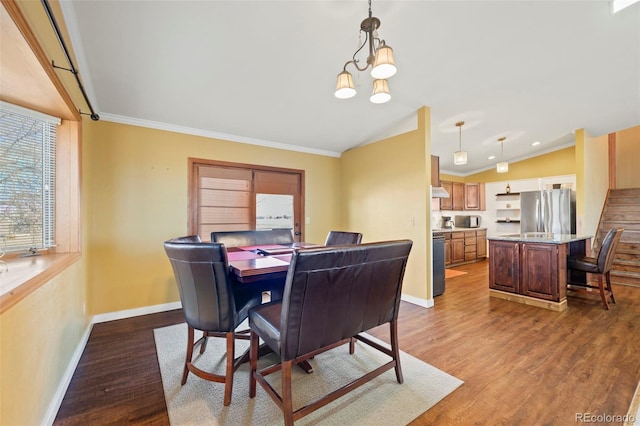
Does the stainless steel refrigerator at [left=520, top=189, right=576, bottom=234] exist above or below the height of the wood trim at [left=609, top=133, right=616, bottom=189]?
below

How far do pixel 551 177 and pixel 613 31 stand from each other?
4.57m

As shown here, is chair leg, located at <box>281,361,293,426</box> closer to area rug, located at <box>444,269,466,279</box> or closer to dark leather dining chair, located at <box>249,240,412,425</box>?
dark leather dining chair, located at <box>249,240,412,425</box>

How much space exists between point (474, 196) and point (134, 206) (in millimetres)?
7580

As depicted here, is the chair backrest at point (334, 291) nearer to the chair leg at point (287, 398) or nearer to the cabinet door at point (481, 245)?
the chair leg at point (287, 398)

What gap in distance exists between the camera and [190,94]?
9.15 feet

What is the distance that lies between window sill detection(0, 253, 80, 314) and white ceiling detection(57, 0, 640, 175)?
1553mm

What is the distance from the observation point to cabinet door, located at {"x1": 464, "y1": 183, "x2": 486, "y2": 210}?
7086 millimetres

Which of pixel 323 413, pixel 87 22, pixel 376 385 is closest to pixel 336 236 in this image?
pixel 376 385

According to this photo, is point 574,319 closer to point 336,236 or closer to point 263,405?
point 336,236

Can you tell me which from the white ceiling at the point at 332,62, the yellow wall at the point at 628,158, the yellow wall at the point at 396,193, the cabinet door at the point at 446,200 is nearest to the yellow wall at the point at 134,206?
the white ceiling at the point at 332,62

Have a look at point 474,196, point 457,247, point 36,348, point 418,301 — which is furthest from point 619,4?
point 474,196

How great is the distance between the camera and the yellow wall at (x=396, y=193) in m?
3.48

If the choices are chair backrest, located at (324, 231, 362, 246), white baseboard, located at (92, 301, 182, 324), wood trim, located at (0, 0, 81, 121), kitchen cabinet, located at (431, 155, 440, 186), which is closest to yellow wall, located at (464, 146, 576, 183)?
kitchen cabinet, located at (431, 155, 440, 186)

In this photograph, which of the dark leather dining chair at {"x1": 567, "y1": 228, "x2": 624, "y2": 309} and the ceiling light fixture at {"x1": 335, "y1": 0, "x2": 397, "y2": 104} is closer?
the ceiling light fixture at {"x1": 335, "y1": 0, "x2": 397, "y2": 104}
